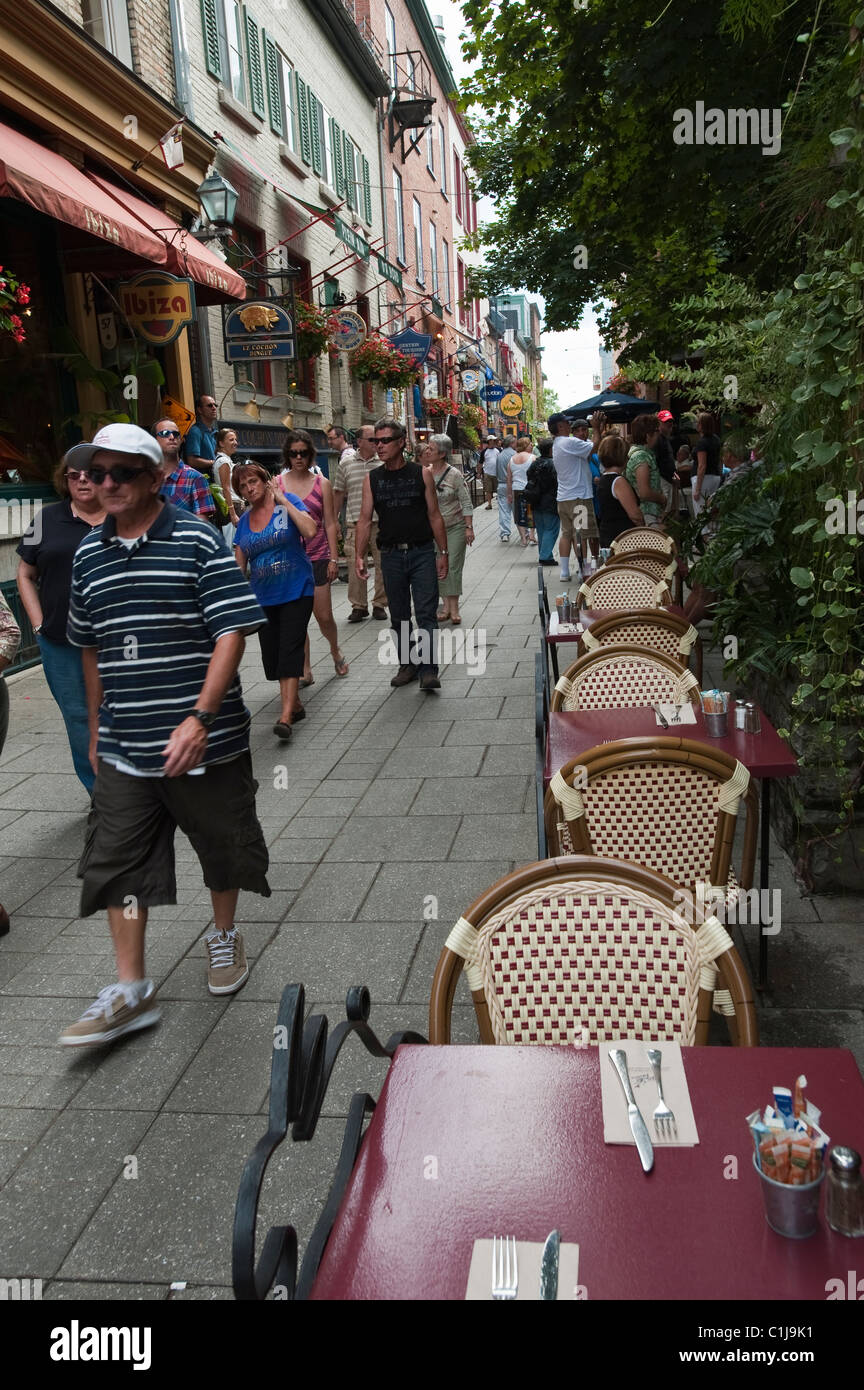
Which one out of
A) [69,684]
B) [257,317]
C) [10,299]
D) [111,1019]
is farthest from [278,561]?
[257,317]

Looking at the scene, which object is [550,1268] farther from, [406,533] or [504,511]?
[504,511]

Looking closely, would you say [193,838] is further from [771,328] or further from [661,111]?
[661,111]

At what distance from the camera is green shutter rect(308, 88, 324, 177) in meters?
18.9

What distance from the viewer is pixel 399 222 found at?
27.5 meters

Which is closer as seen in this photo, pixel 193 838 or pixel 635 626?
pixel 193 838

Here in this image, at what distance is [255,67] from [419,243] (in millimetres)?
15740

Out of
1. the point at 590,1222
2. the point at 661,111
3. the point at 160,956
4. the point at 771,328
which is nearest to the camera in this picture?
the point at 590,1222

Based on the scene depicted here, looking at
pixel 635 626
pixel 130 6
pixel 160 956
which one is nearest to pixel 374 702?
pixel 635 626

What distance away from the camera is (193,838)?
12.4 ft

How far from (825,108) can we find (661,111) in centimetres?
379

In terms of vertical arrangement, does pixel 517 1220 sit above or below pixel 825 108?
below

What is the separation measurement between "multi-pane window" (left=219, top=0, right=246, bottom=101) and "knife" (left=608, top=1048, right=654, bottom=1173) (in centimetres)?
1530

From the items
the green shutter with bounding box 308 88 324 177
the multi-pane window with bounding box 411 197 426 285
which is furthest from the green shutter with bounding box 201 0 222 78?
the multi-pane window with bounding box 411 197 426 285

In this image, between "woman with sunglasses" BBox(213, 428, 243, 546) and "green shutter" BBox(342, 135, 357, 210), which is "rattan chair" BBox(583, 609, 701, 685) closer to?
"woman with sunglasses" BBox(213, 428, 243, 546)
